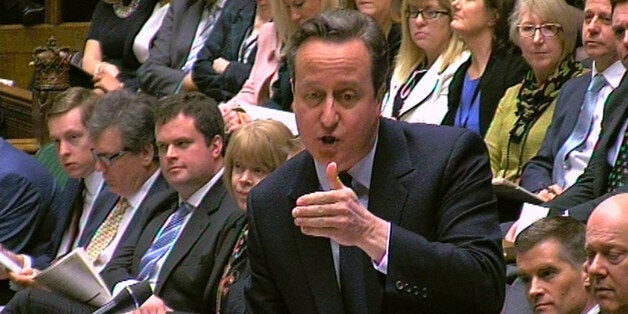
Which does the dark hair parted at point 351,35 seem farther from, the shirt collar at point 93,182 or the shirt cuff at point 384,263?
Result: the shirt collar at point 93,182

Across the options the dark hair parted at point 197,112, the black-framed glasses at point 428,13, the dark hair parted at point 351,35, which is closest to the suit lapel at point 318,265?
the dark hair parted at point 351,35

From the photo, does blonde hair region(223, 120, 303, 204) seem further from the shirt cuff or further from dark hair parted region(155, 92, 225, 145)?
the shirt cuff

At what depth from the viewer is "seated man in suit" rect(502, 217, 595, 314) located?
3584 mm

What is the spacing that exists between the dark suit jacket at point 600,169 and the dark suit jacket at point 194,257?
3.16 feet

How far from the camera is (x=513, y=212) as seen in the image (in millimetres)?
4504

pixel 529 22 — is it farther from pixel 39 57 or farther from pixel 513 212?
pixel 39 57

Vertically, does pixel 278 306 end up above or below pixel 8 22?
above

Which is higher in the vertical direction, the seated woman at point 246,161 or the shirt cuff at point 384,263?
the shirt cuff at point 384,263

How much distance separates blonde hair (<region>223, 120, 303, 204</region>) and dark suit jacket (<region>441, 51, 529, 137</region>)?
96 centimetres

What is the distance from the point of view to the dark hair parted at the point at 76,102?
551cm

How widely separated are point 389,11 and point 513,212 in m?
1.29

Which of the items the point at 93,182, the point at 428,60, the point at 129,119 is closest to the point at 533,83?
the point at 428,60

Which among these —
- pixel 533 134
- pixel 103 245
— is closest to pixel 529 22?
pixel 533 134

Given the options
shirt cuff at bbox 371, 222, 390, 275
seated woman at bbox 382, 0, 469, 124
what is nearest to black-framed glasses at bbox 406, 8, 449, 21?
seated woman at bbox 382, 0, 469, 124
